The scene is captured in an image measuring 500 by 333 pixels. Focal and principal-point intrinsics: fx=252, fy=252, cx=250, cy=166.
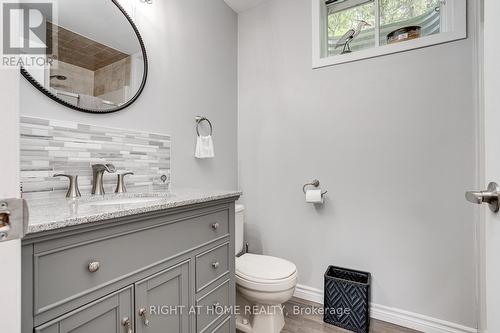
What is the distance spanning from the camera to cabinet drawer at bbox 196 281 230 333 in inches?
48.0

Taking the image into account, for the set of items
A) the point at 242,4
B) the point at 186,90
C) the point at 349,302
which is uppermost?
the point at 242,4

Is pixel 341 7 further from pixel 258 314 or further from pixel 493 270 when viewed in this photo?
pixel 258 314

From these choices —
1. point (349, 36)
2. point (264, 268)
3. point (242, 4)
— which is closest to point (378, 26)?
point (349, 36)

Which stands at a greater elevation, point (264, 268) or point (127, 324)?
point (127, 324)

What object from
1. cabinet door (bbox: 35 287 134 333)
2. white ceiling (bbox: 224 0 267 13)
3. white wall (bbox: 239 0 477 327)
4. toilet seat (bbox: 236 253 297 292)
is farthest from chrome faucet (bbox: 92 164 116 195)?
white ceiling (bbox: 224 0 267 13)

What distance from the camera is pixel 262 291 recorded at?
1539mm

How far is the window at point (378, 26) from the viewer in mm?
1672

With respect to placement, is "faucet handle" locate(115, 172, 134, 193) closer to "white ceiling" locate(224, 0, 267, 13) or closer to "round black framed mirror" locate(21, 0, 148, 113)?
"round black framed mirror" locate(21, 0, 148, 113)

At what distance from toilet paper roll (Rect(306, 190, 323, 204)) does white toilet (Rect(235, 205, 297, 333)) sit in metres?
0.51

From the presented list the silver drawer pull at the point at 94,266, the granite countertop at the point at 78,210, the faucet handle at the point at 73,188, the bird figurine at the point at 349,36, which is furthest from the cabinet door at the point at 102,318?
the bird figurine at the point at 349,36

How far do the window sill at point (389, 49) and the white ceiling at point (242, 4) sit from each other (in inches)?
32.2

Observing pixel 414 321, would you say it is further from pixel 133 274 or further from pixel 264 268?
pixel 133 274

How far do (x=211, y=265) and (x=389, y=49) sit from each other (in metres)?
1.86

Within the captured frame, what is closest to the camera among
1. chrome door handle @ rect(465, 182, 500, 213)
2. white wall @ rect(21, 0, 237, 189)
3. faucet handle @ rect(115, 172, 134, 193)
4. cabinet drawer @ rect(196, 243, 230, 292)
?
chrome door handle @ rect(465, 182, 500, 213)
